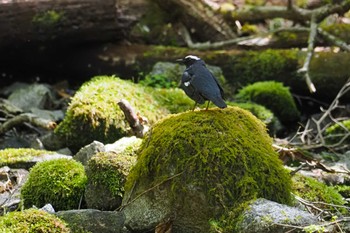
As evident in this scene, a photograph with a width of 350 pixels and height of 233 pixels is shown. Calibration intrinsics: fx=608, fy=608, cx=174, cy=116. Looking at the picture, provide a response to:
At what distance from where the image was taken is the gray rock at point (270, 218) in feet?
13.2

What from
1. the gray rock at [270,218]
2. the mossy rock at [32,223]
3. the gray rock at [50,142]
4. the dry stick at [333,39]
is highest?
the gray rock at [270,218]

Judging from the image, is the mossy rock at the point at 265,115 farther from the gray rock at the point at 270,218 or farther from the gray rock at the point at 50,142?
the gray rock at the point at 270,218

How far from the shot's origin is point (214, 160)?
455cm

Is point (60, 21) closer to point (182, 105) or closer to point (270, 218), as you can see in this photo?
point (182, 105)

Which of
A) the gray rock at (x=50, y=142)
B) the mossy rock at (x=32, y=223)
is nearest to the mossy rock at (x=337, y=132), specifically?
the gray rock at (x=50, y=142)

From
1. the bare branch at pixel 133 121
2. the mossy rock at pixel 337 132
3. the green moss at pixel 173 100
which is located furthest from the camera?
the mossy rock at pixel 337 132

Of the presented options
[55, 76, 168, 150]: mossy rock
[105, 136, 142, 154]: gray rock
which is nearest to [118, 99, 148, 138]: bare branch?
[105, 136, 142, 154]: gray rock

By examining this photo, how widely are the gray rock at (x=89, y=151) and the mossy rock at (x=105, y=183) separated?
0.67 metres

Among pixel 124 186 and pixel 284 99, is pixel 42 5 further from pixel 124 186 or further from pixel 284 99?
pixel 124 186

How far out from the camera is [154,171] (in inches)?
186

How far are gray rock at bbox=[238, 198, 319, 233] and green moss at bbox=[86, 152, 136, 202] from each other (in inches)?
51.0

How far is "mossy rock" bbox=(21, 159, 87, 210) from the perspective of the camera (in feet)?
17.4

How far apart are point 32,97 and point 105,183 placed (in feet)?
15.7

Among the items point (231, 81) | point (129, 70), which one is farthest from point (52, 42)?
point (231, 81)
